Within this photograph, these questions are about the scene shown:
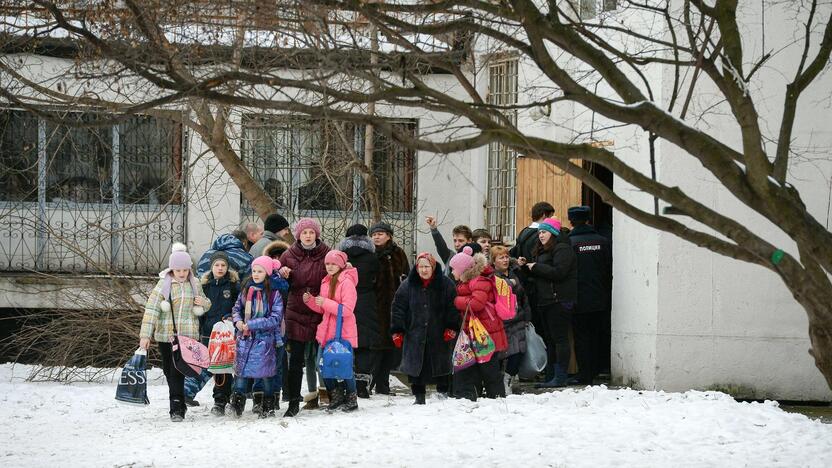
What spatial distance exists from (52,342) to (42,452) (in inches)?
199

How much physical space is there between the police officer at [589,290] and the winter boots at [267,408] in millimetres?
4126

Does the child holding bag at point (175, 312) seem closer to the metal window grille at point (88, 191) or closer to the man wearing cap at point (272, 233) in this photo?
Result: the man wearing cap at point (272, 233)

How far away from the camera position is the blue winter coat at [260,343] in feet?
37.2

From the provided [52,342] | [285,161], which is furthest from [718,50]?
[285,161]

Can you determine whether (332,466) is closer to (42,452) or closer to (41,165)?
(42,452)

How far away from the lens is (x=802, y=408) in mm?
12898

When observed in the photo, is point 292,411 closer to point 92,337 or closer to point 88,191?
point 92,337

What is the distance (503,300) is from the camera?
1222 centimetres

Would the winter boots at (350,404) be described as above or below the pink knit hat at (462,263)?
below

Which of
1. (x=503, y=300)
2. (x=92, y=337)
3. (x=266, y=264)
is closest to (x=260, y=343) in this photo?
(x=266, y=264)

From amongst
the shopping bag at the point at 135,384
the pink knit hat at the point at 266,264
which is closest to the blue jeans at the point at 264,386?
the shopping bag at the point at 135,384

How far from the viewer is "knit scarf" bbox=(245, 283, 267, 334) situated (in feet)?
37.6

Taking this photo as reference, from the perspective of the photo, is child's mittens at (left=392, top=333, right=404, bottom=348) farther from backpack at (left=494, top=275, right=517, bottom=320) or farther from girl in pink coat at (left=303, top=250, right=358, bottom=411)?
backpack at (left=494, top=275, right=517, bottom=320)

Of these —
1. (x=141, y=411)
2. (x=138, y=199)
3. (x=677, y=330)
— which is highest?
(x=138, y=199)
